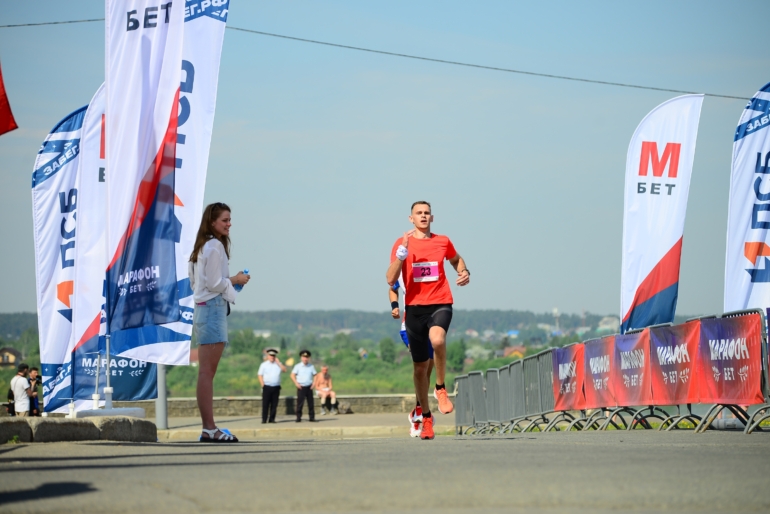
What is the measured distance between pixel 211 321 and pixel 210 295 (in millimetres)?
237

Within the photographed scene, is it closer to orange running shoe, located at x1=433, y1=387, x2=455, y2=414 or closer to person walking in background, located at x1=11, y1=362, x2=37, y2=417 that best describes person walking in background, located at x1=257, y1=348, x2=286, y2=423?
person walking in background, located at x1=11, y1=362, x2=37, y2=417

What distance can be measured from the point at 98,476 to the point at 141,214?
5.22m

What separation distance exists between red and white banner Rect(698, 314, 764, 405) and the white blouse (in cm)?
584

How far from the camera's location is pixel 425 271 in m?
10.5

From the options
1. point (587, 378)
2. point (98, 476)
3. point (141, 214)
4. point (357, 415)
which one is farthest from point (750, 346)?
point (357, 415)

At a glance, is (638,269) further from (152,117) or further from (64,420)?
(64,420)

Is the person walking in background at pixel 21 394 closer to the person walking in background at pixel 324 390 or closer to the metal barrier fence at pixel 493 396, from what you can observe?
the person walking in background at pixel 324 390

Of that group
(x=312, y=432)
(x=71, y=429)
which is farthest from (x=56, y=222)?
(x=71, y=429)

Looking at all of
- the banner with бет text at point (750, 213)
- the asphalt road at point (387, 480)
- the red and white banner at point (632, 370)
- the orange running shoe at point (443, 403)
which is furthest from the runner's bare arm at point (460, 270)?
the banner with бет text at point (750, 213)

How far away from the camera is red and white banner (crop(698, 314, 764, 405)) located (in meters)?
11.6

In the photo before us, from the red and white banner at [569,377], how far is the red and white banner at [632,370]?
1.11 meters

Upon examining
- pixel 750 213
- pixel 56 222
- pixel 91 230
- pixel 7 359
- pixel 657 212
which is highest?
pixel 657 212

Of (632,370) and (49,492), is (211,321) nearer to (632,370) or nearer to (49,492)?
(49,492)

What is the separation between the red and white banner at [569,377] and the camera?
17.1 meters
